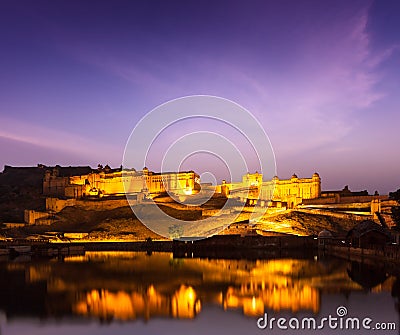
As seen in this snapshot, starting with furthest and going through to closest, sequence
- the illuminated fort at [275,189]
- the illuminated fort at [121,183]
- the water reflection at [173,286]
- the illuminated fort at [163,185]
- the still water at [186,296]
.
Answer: the illuminated fort at [121,183] → the illuminated fort at [163,185] → the illuminated fort at [275,189] → the water reflection at [173,286] → the still water at [186,296]

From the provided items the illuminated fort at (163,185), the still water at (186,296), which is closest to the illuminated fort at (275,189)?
the illuminated fort at (163,185)

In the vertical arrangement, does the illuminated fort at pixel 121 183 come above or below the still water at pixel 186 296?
above

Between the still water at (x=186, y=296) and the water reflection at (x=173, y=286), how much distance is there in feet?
0.15

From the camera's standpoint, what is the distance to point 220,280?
29.0 metres

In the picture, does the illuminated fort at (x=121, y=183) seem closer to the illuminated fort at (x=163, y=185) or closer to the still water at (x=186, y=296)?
the illuminated fort at (x=163, y=185)

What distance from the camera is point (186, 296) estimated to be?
24375 millimetres

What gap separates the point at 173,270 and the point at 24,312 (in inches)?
537

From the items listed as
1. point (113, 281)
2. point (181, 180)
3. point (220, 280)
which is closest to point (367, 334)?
point (220, 280)

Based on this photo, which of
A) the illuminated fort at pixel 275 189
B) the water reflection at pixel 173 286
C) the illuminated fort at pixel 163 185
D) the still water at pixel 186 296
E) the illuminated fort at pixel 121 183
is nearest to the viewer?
the still water at pixel 186 296

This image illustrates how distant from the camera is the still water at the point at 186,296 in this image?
19281mm

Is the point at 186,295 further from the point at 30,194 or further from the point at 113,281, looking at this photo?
the point at 30,194

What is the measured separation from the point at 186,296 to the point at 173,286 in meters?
2.85

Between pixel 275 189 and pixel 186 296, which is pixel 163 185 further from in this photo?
pixel 186 296

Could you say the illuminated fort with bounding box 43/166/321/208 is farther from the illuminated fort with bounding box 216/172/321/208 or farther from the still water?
the still water
